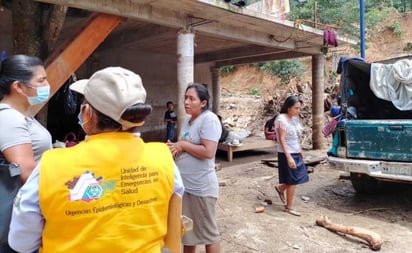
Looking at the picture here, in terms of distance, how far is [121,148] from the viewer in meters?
1.27

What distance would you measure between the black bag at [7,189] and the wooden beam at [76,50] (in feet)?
11.6

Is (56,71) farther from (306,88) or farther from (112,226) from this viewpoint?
(306,88)

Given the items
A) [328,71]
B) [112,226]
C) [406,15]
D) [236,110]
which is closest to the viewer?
[112,226]

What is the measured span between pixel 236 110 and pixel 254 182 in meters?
13.3

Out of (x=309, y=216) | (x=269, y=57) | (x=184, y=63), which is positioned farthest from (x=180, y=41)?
(x=269, y=57)

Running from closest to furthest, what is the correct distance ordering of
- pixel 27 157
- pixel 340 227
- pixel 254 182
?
pixel 27 157
pixel 340 227
pixel 254 182

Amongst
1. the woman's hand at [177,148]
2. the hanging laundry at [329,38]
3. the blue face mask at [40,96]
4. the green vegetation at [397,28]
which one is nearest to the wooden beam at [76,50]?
the woman's hand at [177,148]

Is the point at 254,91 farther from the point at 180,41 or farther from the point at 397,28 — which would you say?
the point at 180,41

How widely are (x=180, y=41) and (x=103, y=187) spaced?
6072 millimetres

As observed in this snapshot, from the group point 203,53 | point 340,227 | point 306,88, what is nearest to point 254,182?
point 340,227

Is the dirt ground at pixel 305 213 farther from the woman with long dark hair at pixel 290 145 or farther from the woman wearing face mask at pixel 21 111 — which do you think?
the woman wearing face mask at pixel 21 111

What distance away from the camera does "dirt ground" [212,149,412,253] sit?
4.04m

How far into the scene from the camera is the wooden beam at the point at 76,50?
4.92 m

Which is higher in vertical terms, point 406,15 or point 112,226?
point 406,15
